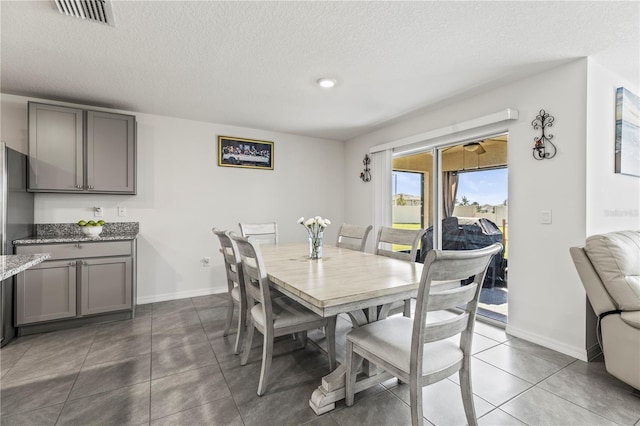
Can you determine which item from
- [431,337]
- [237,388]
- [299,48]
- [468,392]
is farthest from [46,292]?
[468,392]

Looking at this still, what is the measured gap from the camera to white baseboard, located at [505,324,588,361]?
7.57 feet

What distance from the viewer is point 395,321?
180 centimetres

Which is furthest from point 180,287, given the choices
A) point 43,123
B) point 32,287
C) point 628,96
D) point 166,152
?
point 628,96

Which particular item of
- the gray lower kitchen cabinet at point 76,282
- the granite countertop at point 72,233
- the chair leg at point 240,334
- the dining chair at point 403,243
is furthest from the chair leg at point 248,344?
the granite countertop at point 72,233

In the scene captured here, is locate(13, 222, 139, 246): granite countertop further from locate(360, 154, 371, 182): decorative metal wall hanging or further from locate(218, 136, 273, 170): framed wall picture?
locate(360, 154, 371, 182): decorative metal wall hanging

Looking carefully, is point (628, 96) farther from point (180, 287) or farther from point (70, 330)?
point (70, 330)

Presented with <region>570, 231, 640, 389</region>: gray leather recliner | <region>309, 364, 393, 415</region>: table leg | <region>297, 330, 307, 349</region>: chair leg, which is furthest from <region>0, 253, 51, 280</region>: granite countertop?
<region>570, 231, 640, 389</region>: gray leather recliner

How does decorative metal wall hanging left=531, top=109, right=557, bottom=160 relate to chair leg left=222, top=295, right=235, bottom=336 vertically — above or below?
above

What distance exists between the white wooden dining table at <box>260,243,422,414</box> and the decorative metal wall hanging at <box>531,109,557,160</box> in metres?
1.58

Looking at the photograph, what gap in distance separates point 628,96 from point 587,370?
7.79ft

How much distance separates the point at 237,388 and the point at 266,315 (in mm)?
557

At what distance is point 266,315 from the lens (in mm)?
1836

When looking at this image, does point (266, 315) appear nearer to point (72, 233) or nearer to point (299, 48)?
point (299, 48)

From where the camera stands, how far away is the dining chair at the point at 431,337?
126 cm
